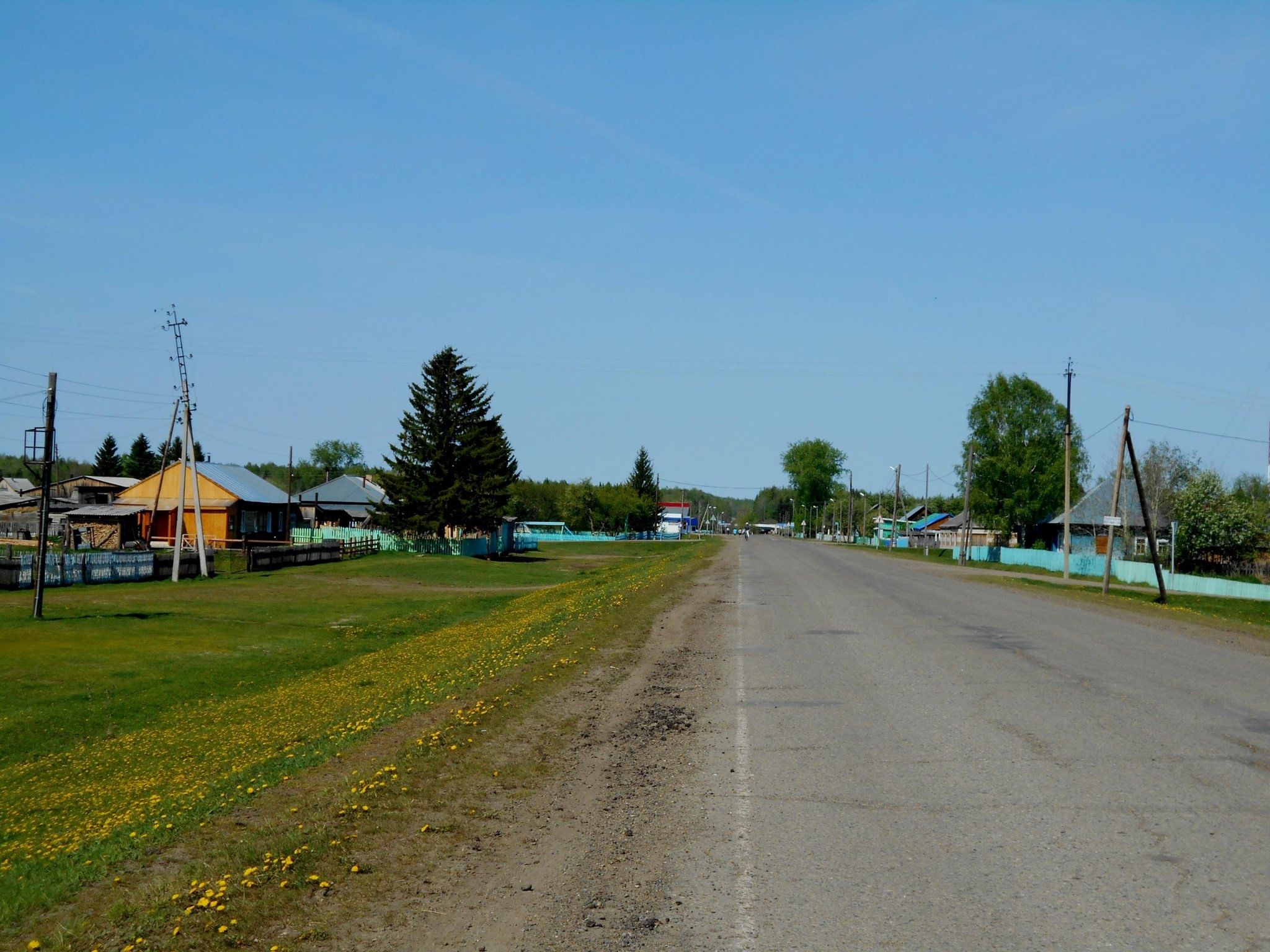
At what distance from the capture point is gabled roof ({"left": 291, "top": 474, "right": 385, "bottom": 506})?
303 ft

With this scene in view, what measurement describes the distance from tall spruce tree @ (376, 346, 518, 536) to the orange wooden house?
8385mm

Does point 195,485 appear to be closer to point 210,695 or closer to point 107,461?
point 210,695

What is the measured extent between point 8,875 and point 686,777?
17.7 feet

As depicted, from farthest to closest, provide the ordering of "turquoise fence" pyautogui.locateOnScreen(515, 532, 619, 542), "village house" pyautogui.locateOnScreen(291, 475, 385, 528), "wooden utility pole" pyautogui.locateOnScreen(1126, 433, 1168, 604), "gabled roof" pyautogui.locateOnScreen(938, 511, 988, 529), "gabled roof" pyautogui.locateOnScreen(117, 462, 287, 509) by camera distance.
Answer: "gabled roof" pyautogui.locateOnScreen(938, 511, 988, 529) → "turquoise fence" pyautogui.locateOnScreen(515, 532, 619, 542) → "village house" pyautogui.locateOnScreen(291, 475, 385, 528) → "gabled roof" pyautogui.locateOnScreen(117, 462, 287, 509) → "wooden utility pole" pyautogui.locateOnScreen(1126, 433, 1168, 604)

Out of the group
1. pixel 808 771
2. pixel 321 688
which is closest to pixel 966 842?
pixel 808 771

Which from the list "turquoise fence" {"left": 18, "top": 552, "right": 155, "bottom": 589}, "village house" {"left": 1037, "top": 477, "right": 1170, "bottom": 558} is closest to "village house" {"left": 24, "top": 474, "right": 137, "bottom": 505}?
"turquoise fence" {"left": 18, "top": 552, "right": 155, "bottom": 589}

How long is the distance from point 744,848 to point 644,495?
458ft

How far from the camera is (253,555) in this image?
47.7 m

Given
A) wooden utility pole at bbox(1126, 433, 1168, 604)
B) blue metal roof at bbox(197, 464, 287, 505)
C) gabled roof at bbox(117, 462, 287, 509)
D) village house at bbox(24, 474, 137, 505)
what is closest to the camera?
wooden utility pole at bbox(1126, 433, 1168, 604)

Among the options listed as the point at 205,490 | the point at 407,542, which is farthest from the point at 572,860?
the point at 205,490

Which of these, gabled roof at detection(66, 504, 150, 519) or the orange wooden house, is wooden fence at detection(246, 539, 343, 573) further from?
gabled roof at detection(66, 504, 150, 519)

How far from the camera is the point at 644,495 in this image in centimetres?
14625

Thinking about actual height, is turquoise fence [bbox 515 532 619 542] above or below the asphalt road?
above

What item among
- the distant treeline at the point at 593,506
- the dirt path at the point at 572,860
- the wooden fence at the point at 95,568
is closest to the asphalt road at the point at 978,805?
the dirt path at the point at 572,860
